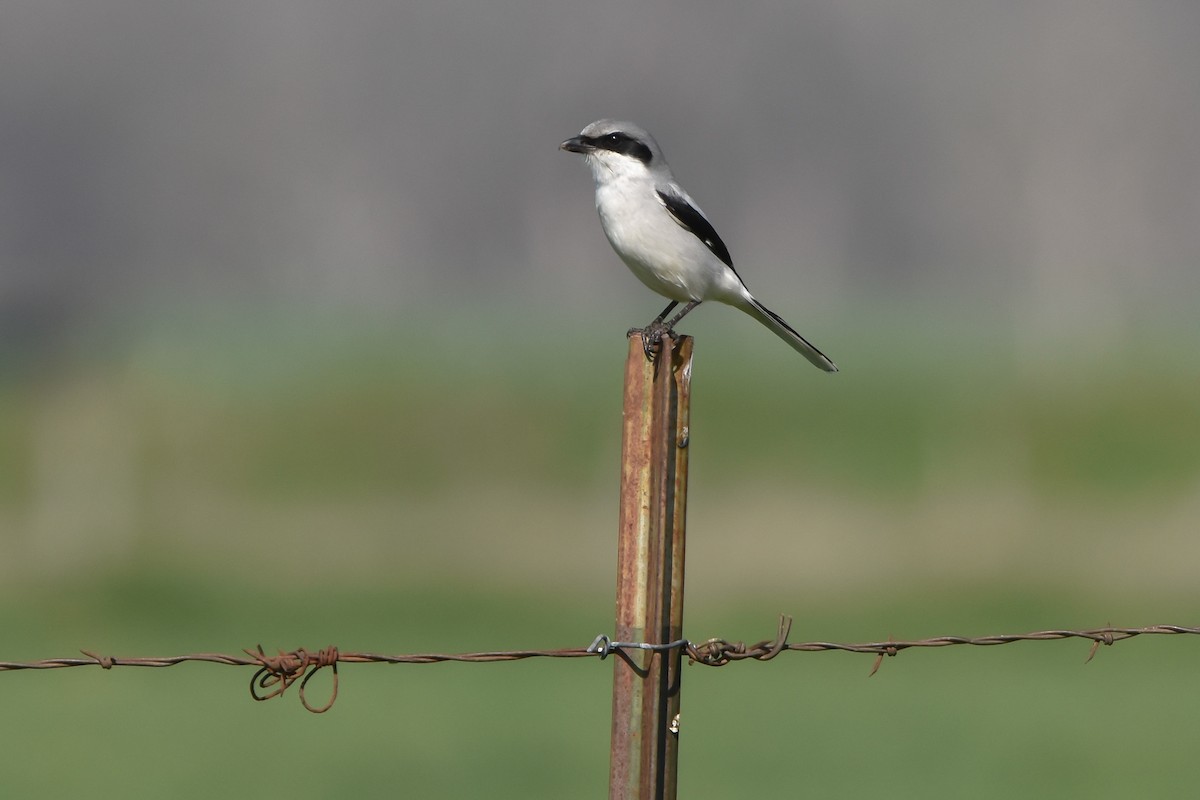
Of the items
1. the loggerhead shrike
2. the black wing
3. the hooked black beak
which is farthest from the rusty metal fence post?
the hooked black beak

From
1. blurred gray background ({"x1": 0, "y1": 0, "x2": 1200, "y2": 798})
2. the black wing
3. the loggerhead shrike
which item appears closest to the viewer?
the loggerhead shrike

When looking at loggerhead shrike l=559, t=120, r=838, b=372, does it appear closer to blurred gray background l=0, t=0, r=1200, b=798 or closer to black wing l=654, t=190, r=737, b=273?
black wing l=654, t=190, r=737, b=273

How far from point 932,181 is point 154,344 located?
1163 inches

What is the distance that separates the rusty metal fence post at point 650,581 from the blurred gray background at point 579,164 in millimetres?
45211

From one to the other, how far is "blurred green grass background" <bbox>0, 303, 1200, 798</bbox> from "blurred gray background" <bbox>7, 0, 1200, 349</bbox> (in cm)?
2079

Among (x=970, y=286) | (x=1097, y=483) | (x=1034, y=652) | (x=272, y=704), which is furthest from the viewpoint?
(x=970, y=286)

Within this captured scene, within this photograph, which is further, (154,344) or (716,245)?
(154,344)

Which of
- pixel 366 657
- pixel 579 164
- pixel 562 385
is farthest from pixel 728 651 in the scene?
pixel 579 164

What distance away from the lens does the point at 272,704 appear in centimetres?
1435

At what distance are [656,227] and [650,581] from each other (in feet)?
8.63

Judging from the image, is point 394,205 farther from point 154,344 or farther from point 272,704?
point 272,704

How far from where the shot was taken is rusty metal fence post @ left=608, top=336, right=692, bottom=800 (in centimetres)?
379

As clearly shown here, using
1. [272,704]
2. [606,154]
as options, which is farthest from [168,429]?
[606,154]

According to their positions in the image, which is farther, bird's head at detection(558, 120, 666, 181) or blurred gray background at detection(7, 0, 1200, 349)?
blurred gray background at detection(7, 0, 1200, 349)
